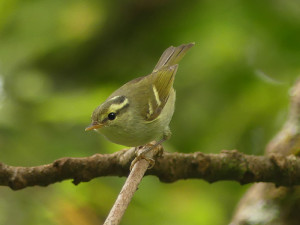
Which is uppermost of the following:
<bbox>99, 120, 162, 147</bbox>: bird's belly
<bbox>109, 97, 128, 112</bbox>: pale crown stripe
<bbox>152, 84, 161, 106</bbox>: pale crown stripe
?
<bbox>152, 84, 161, 106</bbox>: pale crown stripe

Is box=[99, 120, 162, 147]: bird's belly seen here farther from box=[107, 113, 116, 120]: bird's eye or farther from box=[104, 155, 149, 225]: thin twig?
box=[104, 155, 149, 225]: thin twig

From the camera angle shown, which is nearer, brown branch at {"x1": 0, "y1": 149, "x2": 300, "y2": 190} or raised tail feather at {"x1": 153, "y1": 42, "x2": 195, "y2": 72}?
brown branch at {"x1": 0, "y1": 149, "x2": 300, "y2": 190}

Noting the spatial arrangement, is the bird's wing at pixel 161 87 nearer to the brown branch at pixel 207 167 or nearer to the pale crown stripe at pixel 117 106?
the pale crown stripe at pixel 117 106

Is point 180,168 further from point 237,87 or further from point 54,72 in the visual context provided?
point 54,72

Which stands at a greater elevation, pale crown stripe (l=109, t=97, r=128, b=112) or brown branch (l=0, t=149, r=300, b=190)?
pale crown stripe (l=109, t=97, r=128, b=112)

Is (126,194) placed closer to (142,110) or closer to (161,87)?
(142,110)

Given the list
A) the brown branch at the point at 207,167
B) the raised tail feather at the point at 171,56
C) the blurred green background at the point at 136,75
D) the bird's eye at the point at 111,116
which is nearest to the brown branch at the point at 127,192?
the brown branch at the point at 207,167

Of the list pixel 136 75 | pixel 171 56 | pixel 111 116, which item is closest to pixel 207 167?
pixel 111 116

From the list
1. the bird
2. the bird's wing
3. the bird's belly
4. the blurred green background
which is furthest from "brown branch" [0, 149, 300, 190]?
the bird's wing
